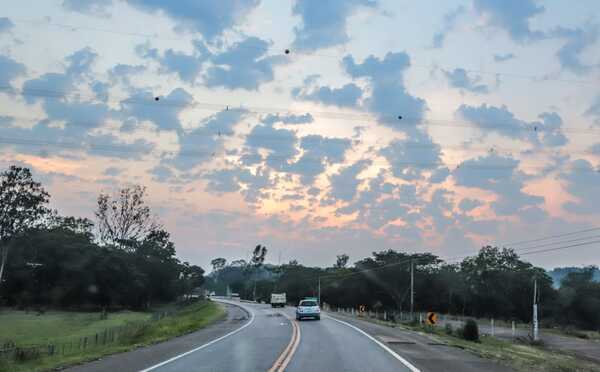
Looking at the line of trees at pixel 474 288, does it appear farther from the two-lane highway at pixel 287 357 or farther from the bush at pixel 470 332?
the two-lane highway at pixel 287 357

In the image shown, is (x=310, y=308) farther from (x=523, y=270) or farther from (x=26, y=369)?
(x=523, y=270)

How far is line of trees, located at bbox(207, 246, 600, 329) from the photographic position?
307 ft

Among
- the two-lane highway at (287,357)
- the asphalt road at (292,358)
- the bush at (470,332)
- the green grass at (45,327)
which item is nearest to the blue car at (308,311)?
the bush at (470,332)

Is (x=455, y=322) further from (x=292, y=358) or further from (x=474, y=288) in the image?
(x=292, y=358)

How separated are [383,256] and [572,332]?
39.6 metres

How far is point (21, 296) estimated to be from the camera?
3620 inches

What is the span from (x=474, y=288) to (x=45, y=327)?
225 ft

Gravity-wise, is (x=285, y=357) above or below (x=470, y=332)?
above

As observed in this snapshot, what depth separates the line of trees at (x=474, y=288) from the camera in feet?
307

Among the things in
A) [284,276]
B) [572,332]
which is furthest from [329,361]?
[284,276]

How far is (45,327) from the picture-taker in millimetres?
63188

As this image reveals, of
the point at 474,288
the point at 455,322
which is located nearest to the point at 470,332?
the point at 455,322

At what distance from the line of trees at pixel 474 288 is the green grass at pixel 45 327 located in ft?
148

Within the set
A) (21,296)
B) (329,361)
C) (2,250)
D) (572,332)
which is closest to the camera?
(329,361)
